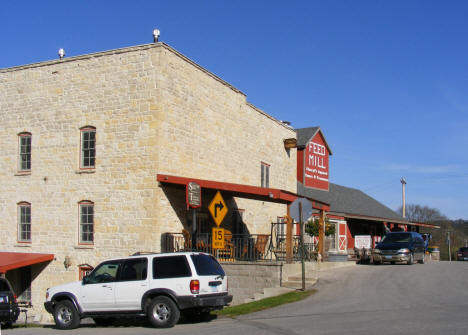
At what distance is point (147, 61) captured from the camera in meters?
19.7

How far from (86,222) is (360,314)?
1144 centimetres

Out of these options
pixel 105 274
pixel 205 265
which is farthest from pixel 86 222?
pixel 205 265

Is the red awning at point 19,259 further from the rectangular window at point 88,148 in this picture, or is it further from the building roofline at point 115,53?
the building roofline at point 115,53

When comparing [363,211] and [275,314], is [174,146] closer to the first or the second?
[275,314]

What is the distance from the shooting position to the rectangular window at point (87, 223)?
797 inches

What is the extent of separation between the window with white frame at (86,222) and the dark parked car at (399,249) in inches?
570

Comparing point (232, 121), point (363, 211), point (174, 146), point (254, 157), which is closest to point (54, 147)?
point (174, 146)

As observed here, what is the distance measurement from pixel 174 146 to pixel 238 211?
626 centimetres

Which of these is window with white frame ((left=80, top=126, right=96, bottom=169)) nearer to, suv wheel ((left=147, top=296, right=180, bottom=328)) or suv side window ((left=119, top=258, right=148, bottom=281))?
suv side window ((left=119, top=258, right=148, bottom=281))

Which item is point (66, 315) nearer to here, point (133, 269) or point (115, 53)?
point (133, 269)

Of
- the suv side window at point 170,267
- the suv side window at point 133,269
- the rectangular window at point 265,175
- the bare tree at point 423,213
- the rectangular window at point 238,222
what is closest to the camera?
the suv side window at point 170,267

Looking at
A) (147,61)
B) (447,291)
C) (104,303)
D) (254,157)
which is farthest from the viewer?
(254,157)

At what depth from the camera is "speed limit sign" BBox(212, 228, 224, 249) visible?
57.5 feet

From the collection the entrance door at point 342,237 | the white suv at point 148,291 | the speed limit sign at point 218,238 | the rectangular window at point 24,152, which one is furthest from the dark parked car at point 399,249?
the rectangular window at point 24,152
